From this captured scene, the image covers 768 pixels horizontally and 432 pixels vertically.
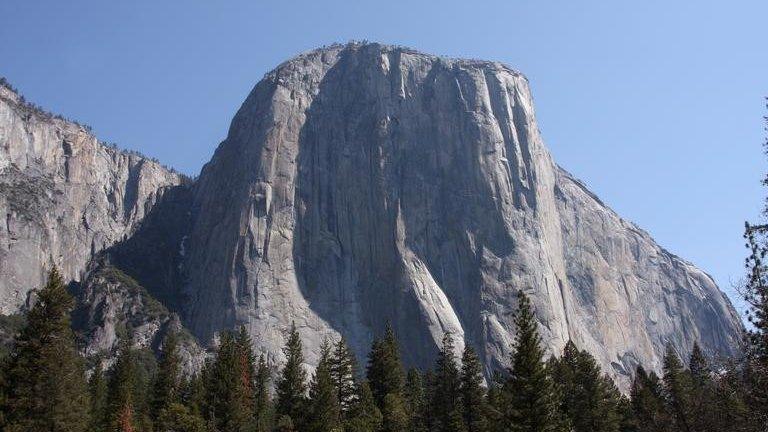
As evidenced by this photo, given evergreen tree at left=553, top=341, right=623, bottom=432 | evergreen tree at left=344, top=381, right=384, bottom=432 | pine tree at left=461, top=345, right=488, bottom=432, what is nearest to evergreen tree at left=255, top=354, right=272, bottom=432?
evergreen tree at left=344, top=381, right=384, bottom=432

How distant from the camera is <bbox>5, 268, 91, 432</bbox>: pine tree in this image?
1633 inches

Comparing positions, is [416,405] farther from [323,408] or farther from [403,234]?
[403,234]

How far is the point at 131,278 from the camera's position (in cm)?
16562

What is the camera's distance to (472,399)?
58.9 m

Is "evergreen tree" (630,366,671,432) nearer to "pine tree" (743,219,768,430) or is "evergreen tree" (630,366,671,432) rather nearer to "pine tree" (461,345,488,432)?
"pine tree" (461,345,488,432)

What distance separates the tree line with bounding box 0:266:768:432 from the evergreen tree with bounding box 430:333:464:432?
0.36ft

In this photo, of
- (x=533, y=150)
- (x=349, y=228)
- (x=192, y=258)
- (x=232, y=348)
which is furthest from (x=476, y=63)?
(x=232, y=348)

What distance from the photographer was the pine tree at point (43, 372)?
1633 inches

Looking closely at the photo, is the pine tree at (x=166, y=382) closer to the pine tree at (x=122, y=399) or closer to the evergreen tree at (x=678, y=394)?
the pine tree at (x=122, y=399)

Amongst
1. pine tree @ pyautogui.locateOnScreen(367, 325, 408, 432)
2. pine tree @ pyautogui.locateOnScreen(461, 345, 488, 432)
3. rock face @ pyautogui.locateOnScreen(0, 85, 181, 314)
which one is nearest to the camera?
pine tree @ pyautogui.locateOnScreen(461, 345, 488, 432)

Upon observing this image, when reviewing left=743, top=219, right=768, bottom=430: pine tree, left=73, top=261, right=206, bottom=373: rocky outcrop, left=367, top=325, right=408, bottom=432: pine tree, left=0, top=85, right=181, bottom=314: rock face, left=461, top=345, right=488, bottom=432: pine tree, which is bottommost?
left=743, top=219, right=768, bottom=430: pine tree

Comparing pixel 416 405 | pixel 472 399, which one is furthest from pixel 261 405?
pixel 472 399

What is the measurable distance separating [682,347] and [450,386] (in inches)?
5298

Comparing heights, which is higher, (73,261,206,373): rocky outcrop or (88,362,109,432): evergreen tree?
(73,261,206,373): rocky outcrop
